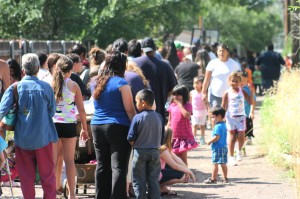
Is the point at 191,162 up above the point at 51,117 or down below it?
below

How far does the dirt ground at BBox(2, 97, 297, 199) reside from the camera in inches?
432

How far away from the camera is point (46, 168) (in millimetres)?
9156

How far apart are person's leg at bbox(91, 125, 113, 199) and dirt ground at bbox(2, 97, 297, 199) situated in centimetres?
114

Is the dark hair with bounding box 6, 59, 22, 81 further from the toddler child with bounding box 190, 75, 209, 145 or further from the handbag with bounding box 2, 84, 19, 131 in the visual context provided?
the toddler child with bounding box 190, 75, 209, 145

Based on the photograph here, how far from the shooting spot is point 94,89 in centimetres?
963

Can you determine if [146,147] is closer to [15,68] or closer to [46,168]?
[46,168]

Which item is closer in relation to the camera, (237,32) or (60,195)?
(60,195)

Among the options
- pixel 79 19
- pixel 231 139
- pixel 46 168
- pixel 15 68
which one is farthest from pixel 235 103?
pixel 79 19

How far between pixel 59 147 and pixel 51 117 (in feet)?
3.71

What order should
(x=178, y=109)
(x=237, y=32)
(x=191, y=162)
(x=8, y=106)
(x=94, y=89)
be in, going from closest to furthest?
(x=8, y=106) → (x=94, y=89) → (x=178, y=109) → (x=191, y=162) → (x=237, y=32)

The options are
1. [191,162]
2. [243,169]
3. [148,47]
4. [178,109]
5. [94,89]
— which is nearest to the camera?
[94,89]

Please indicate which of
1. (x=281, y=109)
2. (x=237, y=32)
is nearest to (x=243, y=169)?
(x=281, y=109)

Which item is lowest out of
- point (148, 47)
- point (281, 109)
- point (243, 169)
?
point (243, 169)

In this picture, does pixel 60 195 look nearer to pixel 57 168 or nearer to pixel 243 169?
pixel 57 168
